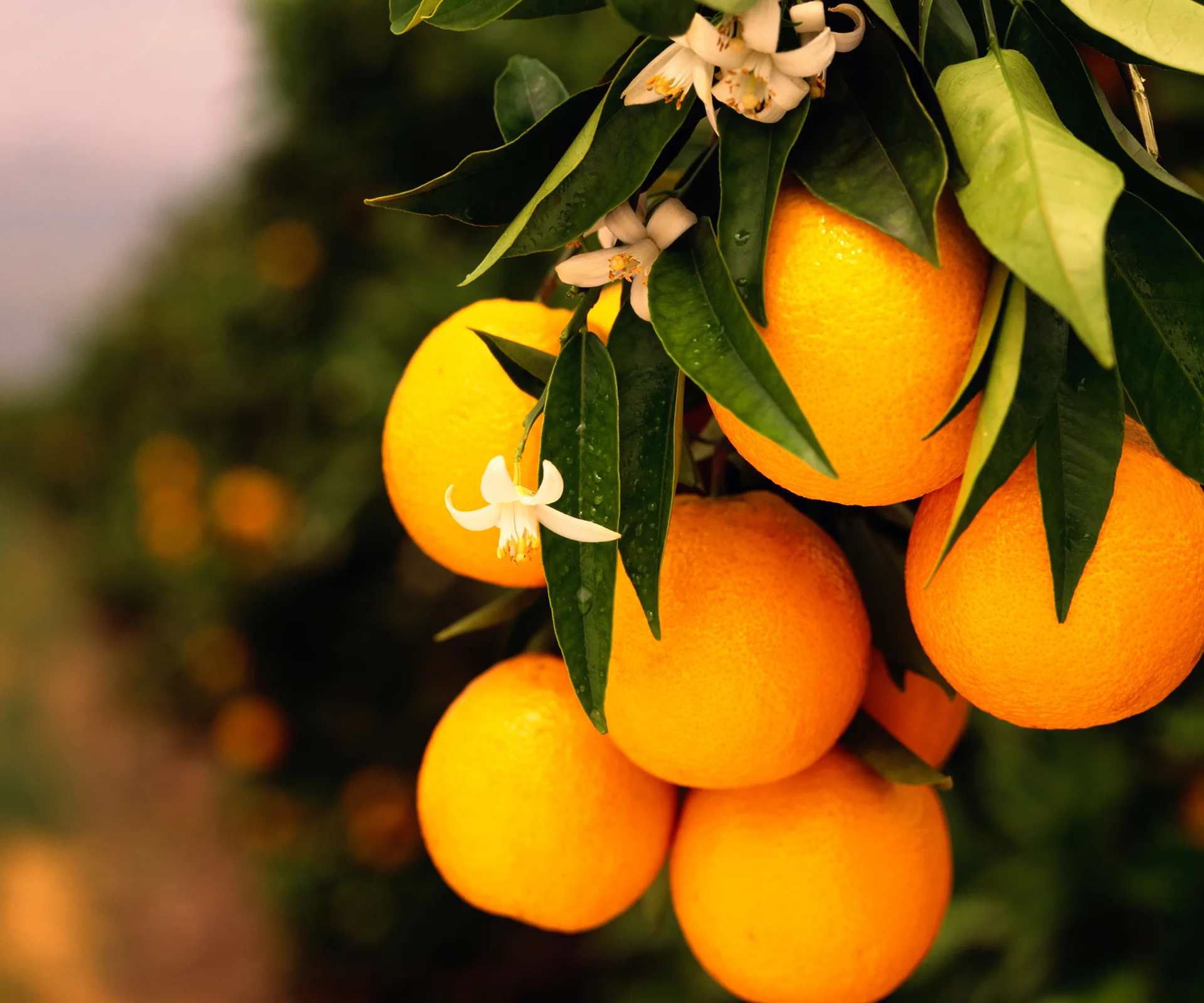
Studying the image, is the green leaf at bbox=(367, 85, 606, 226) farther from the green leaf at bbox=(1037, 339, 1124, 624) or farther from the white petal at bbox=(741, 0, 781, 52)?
the green leaf at bbox=(1037, 339, 1124, 624)

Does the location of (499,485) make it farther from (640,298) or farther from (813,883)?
(813,883)

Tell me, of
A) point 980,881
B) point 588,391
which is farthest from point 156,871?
point 588,391

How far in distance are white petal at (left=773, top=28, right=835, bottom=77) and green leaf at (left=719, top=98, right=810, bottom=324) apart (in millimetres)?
20

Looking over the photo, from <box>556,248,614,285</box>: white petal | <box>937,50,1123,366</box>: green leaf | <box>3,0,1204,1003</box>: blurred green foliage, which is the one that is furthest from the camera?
<box>3,0,1204,1003</box>: blurred green foliage

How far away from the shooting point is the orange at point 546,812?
1.65ft

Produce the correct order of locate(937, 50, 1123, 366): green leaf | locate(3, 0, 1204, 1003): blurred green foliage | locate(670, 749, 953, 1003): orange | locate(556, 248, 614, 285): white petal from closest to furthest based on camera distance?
locate(937, 50, 1123, 366): green leaf, locate(556, 248, 614, 285): white petal, locate(670, 749, 953, 1003): orange, locate(3, 0, 1204, 1003): blurred green foliage

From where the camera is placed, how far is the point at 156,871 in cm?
285

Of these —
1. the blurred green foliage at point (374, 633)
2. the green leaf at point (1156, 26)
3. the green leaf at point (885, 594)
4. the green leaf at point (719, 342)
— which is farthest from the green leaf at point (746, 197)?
the blurred green foliage at point (374, 633)

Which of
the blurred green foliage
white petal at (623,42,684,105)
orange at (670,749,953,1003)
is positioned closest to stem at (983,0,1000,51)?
white petal at (623,42,684,105)

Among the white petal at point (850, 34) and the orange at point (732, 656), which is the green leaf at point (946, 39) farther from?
the orange at point (732, 656)

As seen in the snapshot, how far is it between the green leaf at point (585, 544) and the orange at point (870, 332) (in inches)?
2.3

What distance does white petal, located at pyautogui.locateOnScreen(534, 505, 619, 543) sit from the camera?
334 millimetres

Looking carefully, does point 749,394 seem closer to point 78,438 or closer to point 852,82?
point 852,82

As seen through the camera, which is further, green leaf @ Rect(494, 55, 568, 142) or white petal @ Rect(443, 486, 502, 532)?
green leaf @ Rect(494, 55, 568, 142)
